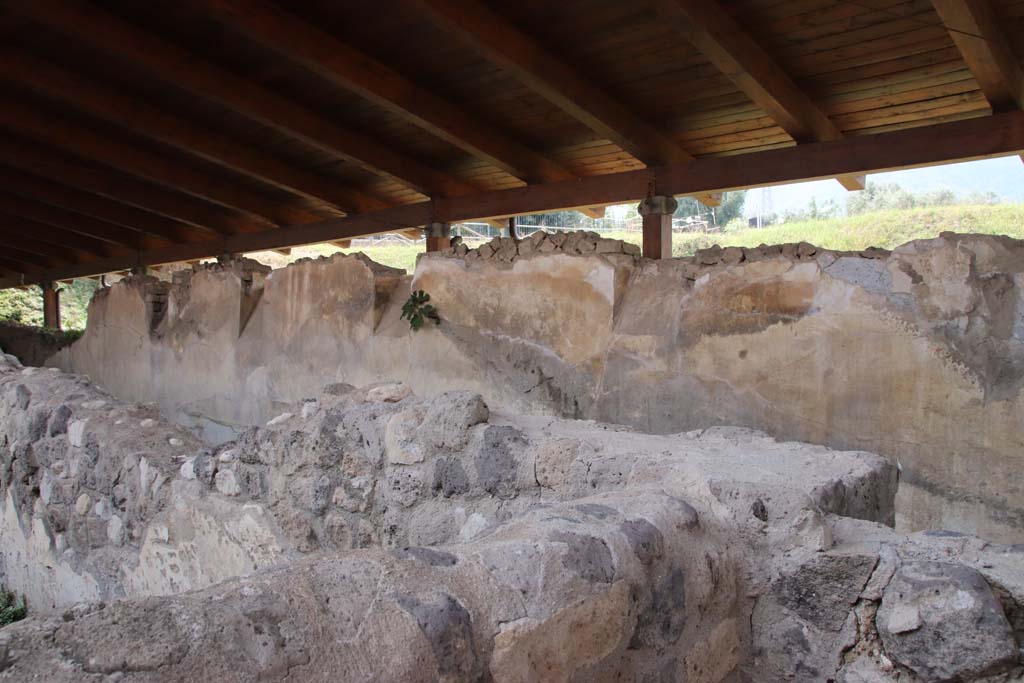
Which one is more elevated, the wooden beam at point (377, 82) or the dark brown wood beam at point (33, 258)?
the wooden beam at point (377, 82)

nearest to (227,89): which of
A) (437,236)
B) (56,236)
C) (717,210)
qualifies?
(437,236)

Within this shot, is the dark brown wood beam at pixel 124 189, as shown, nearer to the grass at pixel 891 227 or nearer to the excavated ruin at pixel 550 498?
the excavated ruin at pixel 550 498

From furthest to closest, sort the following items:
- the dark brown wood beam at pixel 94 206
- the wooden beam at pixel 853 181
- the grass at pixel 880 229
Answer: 1. the grass at pixel 880 229
2. the dark brown wood beam at pixel 94 206
3. the wooden beam at pixel 853 181

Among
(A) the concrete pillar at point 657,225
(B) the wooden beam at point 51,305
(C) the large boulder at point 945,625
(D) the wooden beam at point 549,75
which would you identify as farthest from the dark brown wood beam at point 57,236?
(C) the large boulder at point 945,625

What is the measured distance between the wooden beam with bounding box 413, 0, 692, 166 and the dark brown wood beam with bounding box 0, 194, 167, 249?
7.32 meters

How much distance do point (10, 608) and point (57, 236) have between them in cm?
817

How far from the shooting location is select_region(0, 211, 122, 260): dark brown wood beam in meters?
9.95

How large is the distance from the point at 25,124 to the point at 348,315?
3.30 meters

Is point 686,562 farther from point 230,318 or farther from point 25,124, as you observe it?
point 25,124

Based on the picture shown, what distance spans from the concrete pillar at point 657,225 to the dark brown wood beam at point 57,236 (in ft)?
27.3

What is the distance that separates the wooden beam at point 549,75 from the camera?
4.05 m

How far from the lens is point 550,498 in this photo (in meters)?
2.25

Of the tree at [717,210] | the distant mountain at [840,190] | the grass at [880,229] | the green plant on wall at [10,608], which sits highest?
the distant mountain at [840,190]

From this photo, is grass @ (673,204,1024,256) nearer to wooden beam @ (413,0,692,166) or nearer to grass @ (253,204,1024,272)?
grass @ (253,204,1024,272)
